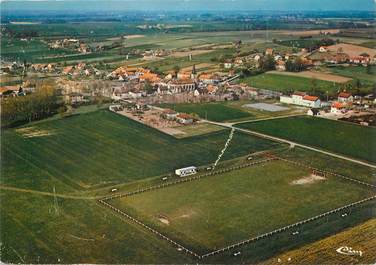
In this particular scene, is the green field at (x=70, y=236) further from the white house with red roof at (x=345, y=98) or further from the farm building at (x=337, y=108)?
the white house with red roof at (x=345, y=98)

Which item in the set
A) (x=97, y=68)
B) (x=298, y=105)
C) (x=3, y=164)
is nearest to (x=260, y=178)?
(x=3, y=164)

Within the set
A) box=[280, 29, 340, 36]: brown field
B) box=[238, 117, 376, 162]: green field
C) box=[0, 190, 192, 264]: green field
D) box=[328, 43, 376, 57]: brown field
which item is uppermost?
box=[280, 29, 340, 36]: brown field

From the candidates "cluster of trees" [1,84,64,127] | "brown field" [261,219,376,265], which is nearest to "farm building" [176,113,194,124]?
"cluster of trees" [1,84,64,127]

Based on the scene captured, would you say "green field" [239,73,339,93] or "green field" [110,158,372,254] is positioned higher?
"green field" [239,73,339,93]

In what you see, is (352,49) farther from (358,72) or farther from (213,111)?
(213,111)

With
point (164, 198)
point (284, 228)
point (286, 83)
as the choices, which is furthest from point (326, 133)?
point (286, 83)

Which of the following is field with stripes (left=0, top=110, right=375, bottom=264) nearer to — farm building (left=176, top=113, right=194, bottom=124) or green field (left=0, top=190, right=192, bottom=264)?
green field (left=0, top=190, right=192, bottom=264)

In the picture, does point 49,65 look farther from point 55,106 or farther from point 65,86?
point 55,106
